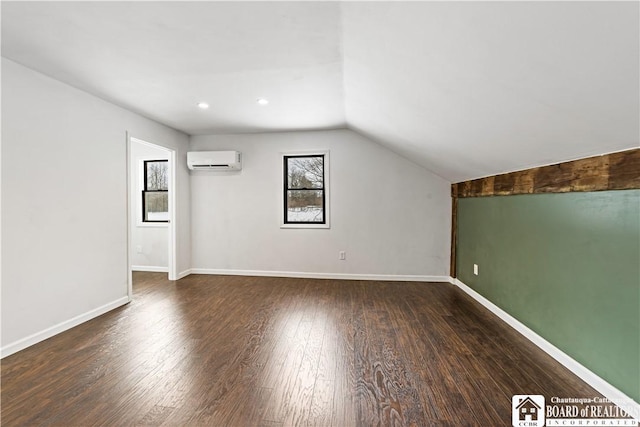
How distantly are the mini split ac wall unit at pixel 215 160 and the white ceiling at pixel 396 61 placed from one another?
1.41 meters

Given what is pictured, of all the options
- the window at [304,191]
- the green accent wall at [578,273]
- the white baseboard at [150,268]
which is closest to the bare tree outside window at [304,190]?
the window at [304,191]

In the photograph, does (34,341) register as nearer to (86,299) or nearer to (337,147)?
(86,299)

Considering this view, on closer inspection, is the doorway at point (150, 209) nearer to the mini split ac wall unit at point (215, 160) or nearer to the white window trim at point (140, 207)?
the white window trim at point (140, 207)

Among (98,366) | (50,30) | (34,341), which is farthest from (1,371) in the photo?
(50,30)

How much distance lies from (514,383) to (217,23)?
9.78 ft

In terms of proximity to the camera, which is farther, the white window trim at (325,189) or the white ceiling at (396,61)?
the white window trim at (325,189)

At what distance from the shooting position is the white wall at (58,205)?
7.70 feet

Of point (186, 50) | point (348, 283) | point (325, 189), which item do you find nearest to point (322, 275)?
point (348, 283)

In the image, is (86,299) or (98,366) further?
(86,299)

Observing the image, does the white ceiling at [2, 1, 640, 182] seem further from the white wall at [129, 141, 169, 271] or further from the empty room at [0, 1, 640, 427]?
the white wall at [129, 141, 169, 271]

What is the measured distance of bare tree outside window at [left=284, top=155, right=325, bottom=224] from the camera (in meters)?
4.77

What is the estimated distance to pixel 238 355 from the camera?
2.30 m

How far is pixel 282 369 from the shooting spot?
2.11m

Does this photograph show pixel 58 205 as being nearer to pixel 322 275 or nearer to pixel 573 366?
pixel 322 275
